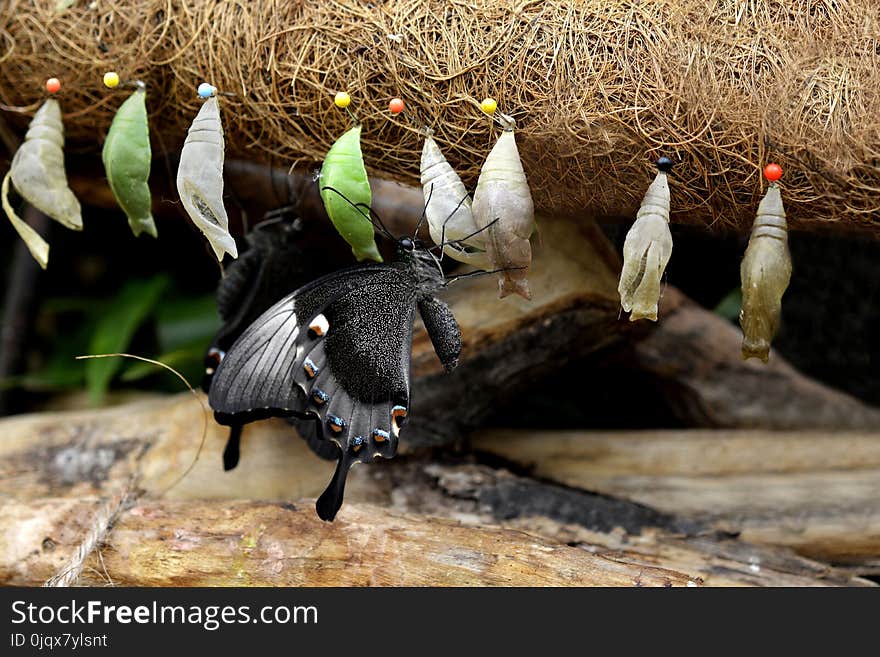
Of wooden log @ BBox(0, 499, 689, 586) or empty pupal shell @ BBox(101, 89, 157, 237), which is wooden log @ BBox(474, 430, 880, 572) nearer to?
wooden log @ BBox(0, 499, 689, 586)

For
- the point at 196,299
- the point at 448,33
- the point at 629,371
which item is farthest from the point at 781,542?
the point at 196,299

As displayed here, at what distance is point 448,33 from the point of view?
0.99m

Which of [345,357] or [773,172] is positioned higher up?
[773,172]

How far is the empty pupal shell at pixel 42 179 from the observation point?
110cm

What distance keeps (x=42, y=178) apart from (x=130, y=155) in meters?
0.16

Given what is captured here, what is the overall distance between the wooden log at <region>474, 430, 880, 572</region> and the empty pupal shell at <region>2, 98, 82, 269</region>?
2.46 feet

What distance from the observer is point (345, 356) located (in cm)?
100

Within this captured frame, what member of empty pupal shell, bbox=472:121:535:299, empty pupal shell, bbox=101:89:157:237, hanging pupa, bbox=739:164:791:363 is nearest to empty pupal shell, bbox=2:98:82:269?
empty pupal shell, bbox=101:89:157:237

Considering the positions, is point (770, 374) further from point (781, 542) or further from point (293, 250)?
point (293, 250)

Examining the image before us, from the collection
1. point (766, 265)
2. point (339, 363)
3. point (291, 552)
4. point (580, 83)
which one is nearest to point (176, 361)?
point (291, 552)

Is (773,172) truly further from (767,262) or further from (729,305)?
(729,305)

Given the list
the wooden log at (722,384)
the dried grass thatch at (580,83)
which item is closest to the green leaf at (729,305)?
the wooden log at (722,384)

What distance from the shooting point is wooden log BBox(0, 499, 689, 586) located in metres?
1.07
